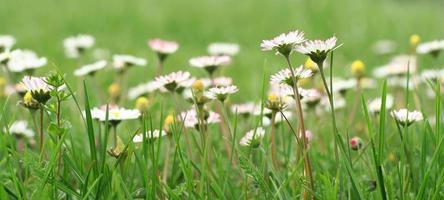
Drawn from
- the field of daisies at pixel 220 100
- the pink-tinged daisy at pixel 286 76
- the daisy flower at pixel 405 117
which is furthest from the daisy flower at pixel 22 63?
the daisy flower at pixel 405 117

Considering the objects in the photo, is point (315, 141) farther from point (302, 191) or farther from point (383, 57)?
point (383, 57)

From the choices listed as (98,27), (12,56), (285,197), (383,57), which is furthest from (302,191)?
(98,27)

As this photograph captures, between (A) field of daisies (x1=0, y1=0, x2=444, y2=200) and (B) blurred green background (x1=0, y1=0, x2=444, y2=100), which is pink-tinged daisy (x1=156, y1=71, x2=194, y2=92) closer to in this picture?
(A) field of daisies (x1=0, y1=0, x2=444, y2=200)

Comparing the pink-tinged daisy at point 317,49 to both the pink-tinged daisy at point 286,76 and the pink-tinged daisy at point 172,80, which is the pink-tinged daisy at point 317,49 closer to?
the pink-tinged daisy at point 286,76

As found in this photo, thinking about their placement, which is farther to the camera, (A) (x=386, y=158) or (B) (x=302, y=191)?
(A) (x=386, y=158)

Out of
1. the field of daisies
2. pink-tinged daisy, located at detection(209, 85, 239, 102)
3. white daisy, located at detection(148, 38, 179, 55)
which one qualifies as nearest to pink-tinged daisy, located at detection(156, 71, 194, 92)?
the field of daisies

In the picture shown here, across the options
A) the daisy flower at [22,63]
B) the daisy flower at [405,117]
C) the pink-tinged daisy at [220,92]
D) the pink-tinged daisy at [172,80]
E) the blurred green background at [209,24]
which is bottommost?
the daisy flower at [405,117]
